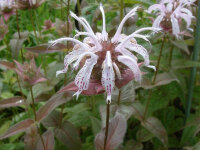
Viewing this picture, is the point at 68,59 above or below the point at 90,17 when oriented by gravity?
below

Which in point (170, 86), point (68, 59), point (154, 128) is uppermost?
point (68, 59)

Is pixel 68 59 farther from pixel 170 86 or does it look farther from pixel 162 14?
pixel 170 86

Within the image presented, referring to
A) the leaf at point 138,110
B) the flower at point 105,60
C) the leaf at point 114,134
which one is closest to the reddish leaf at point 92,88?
the flower at point 105,60

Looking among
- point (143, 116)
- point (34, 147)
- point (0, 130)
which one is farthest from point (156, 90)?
point (0, 130)

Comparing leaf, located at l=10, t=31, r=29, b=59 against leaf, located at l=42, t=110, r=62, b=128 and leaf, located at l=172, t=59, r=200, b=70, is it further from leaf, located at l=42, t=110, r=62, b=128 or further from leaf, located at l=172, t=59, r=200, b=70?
leaf, located at l=172, t=59, r=200, b=70

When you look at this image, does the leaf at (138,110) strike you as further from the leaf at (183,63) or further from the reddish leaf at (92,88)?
the reddish leaf at (92,88)

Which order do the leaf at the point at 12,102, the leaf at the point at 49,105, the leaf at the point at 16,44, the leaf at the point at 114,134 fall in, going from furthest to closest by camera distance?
the leaf at the point at 16,44 < the leaf at the point at 12,102 < the leaf at the point at 49,105 < the leaf at the point at 114,134

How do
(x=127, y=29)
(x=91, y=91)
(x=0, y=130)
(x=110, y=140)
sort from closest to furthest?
(x=91, y=91) → (x=110, y=140) → (x=127, y=29) → (x=0, y=130)
